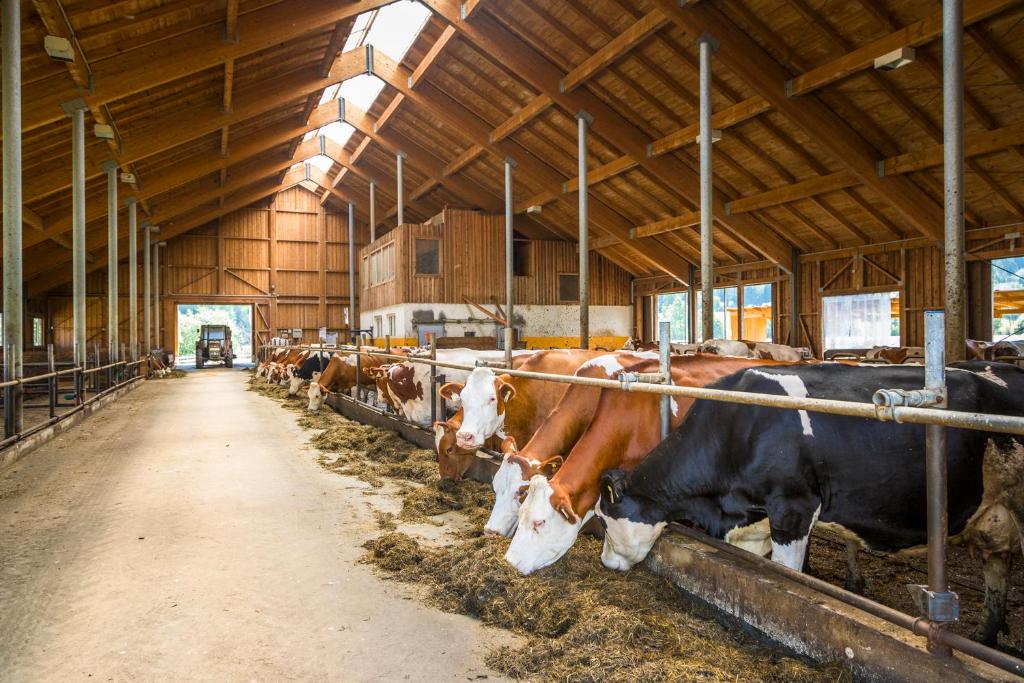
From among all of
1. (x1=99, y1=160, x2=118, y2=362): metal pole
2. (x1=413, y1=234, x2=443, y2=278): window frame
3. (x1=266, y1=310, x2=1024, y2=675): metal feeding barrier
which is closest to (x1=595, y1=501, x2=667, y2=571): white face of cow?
(x1=266, y1=310, x2=1024, y2=675): metal feeding barrier

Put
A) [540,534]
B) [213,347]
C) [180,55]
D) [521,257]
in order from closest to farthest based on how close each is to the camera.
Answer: [540,534], [180,55], [521,257], [213,347]

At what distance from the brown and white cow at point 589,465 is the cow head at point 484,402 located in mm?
1199

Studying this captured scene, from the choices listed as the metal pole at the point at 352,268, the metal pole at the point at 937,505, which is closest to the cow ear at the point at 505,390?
the metal pole at the point at 937,505

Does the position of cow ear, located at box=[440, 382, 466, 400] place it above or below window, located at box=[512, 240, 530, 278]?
below

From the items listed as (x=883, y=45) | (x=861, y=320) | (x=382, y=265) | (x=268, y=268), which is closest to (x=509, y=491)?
(x=883, y=45)

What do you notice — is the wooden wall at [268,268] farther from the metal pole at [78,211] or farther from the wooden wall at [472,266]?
the metal pole at [78,211]

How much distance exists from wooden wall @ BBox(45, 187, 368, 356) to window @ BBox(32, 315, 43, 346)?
2304mm

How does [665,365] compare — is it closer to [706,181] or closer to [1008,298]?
[706,181]

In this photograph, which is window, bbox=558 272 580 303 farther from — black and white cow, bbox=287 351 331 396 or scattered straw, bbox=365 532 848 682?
scattered straw, bbox=365 532 848 682

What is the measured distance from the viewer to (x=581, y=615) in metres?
2.98

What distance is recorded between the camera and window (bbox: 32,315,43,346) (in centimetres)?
2552

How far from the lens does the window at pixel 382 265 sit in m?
24.3

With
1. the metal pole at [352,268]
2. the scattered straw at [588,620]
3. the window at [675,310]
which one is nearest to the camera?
the scattered straw at [588,620]

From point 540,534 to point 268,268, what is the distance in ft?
101
